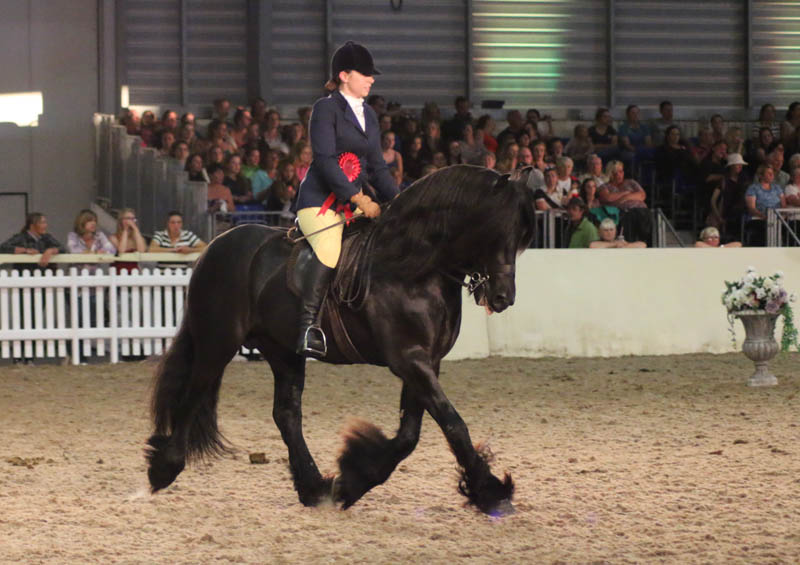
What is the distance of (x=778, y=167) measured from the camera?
18.1 meters

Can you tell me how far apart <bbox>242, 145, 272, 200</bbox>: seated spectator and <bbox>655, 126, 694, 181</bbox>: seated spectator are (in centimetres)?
607

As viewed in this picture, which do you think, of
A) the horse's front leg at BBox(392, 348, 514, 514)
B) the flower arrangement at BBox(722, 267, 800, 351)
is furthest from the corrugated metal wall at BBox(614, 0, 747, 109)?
the horse's front leg at BBox(392, 348, 514, 514)

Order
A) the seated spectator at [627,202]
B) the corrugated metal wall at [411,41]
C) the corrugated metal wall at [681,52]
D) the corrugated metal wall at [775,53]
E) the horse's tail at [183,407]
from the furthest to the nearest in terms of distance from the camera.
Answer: the corrugated metal wall at [775,53], the corrugated metal wall at [681,52], the corrugated metal wall at [411,41], the seated spectator at [627,202], the horse's tail at [183,407]

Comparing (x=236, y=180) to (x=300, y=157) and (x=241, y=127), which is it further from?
(x=241, y=127)

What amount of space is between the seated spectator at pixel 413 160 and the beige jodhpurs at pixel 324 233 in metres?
10.3

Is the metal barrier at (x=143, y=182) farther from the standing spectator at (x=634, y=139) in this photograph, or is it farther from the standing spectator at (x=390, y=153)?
the standing spectator at (x=634, y=139)

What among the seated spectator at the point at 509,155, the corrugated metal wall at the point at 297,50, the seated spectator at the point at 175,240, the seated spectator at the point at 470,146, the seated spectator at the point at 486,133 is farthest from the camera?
the corrugated metal wall at the point at 297,50

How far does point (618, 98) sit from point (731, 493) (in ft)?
58.7

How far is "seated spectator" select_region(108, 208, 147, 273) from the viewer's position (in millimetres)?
14305

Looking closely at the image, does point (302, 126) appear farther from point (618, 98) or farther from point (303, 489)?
point (303, 489)

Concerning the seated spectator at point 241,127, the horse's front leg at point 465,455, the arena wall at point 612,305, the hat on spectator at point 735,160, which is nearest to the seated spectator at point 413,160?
the seated spectator at point 241,127

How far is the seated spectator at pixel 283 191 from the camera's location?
15.5 m

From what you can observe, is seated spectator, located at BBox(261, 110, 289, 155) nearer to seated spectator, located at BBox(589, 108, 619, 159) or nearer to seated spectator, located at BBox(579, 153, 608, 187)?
seated spectator, located at BBox(579, 153, 608, 187)

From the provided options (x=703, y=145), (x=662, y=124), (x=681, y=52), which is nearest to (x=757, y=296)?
(x=703, y=145)
